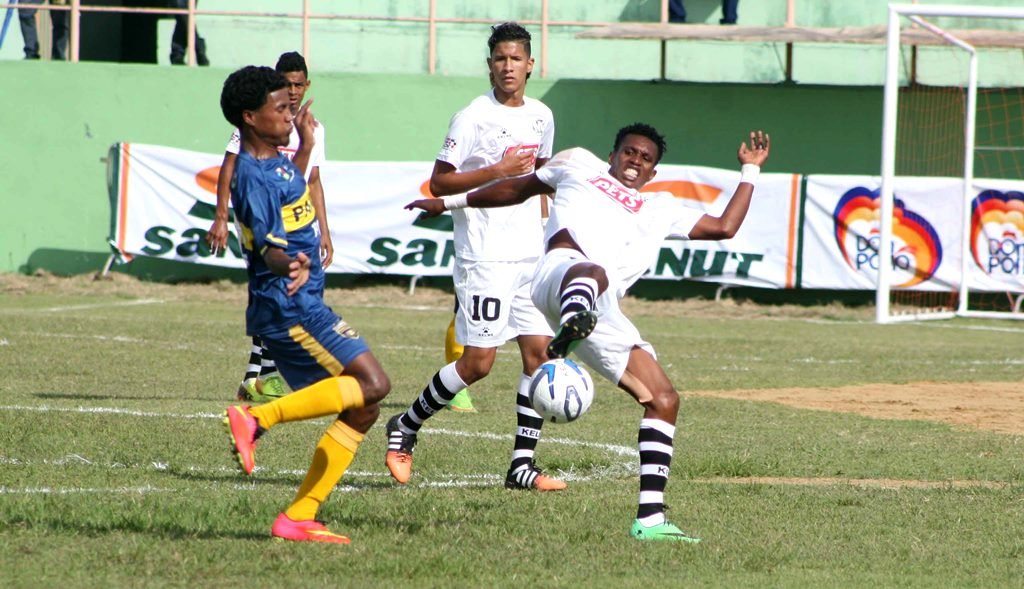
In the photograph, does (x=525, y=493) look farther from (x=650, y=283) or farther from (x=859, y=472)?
(x=650, y=283)

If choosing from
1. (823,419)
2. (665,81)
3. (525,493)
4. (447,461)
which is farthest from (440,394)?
(665,81)

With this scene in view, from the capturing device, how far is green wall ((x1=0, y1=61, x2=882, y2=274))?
21.9m

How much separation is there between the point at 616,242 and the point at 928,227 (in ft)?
45.9

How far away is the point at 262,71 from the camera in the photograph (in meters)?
6.19

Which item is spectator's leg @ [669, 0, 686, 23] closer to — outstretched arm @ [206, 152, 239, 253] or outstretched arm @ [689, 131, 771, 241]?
outstretched arm @ [206, 152, 239, 253]

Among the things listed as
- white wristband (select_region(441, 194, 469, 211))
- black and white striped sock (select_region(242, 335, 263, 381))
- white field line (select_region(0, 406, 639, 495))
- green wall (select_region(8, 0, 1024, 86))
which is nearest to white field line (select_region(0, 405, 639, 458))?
white field line (select_region(0, 406, 639, 495))

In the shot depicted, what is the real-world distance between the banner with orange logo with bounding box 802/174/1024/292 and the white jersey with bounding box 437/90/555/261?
467 inches

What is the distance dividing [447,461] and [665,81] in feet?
48.7

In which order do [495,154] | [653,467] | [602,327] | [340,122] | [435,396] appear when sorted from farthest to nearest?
[340,122]
[495,154]
[435,396]
[602,327]
[653,467]

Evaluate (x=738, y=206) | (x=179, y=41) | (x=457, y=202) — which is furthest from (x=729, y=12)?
(x=738, y=206)

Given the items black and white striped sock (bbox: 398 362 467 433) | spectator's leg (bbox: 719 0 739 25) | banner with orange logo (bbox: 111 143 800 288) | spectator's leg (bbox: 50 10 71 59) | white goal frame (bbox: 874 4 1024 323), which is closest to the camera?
black and white striped sock (bbox: 398 362 467 433)

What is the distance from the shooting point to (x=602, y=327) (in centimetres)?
673

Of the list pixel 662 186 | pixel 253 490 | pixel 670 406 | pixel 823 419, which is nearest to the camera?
pixel 670 406

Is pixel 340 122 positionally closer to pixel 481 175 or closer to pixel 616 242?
pixel 481 175
